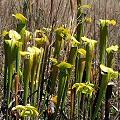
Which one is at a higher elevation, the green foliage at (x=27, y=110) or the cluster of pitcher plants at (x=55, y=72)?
the cluster of pitcher plants at (x=55, y=72)

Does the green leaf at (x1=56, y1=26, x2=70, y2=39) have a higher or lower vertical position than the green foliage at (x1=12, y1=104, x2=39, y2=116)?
higher

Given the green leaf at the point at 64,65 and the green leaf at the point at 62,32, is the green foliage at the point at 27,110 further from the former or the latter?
the green leaf at the point at 62,32

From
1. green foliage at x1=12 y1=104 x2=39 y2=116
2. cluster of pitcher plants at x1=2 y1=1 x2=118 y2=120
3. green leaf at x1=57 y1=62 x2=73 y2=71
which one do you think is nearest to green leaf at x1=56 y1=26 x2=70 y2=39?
cluster of pitcher plants at x1=2 y1=1 x2=118 y2=120

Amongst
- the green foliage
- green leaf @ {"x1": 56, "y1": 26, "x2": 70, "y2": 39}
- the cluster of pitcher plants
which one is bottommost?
the green foliage

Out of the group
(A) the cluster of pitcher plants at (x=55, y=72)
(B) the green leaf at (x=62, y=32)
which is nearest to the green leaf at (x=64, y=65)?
(A) the cluster of pitcher plants at (x=55, y=72)

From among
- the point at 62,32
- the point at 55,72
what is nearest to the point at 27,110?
the point at 55,72

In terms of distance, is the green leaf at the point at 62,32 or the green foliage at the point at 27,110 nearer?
the green foliage at the point at 27,110

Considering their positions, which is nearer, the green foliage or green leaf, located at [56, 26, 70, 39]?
the green foliage

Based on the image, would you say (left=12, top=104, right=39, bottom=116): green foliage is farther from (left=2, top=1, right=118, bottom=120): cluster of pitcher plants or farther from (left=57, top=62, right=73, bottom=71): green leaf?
(left=57, top=62, right=73, bottom=71): green leaf

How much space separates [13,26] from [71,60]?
80.6 inches

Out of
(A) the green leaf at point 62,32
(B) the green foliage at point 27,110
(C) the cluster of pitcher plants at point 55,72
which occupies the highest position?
(A) the green leaf at point 62,32

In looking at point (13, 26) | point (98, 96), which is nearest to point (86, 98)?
point (98, 96)

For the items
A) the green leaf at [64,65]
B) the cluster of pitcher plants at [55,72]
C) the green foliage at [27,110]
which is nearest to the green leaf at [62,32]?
the cluster of pitcher plants at [55,72]

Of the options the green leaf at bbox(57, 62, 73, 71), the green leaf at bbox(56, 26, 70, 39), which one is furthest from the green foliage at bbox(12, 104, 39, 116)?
the green leaf at bbox(56, 26, 70, 39)
